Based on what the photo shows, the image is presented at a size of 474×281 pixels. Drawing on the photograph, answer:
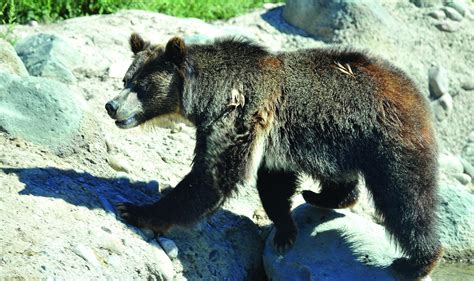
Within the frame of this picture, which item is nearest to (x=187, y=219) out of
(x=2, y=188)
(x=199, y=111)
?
(x=199, y=111)

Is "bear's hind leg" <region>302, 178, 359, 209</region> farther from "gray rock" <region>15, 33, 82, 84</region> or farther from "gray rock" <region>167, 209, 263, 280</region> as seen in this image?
"gray rock" <region>15, 33, 82, 84</region>

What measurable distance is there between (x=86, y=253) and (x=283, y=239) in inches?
84.9

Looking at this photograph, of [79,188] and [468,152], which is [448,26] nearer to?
[468,152]

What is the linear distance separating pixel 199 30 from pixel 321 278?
517 cm

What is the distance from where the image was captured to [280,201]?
8391 millimetres

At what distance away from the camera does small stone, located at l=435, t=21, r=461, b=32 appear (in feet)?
45.5

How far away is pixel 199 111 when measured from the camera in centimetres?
818

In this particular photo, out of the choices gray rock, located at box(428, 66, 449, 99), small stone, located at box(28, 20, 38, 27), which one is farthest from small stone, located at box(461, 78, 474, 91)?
small stone, located at box(28, 20, 38, 27)

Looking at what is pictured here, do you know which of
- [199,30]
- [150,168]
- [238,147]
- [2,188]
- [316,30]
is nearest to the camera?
[2,188]

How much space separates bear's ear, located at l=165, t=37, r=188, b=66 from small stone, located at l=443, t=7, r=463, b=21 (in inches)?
282

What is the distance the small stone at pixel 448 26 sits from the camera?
1388 cm

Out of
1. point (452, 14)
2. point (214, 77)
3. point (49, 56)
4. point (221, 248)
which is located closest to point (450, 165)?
point (452, 14)

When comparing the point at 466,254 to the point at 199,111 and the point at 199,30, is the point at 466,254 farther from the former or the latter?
the point at 199,30

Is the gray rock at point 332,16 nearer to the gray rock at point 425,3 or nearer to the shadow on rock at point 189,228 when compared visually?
the gray rock at point 425,3
